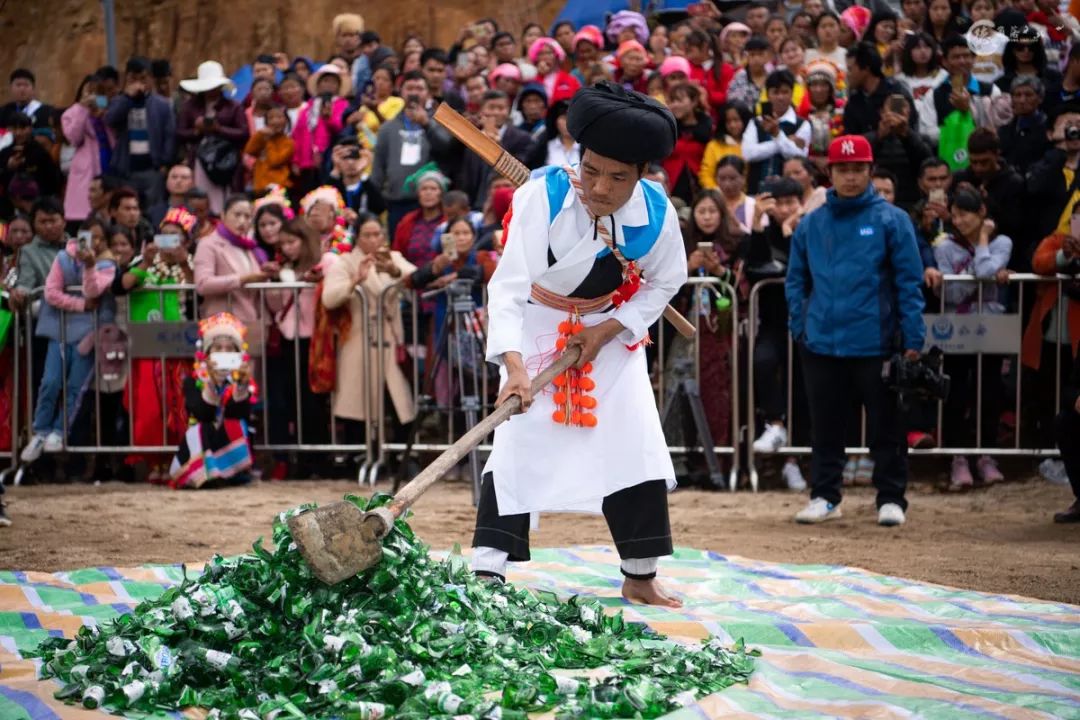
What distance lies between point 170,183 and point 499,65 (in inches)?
116

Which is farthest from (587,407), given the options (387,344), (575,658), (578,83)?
(578,83)

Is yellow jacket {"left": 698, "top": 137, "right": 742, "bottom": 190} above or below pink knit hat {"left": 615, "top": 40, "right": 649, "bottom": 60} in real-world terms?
below

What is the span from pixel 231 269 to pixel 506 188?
2.00 meters

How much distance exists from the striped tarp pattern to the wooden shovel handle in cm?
93

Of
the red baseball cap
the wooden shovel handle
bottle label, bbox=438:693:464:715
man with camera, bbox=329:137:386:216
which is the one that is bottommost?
bottle label, bbox=438:693:464:715

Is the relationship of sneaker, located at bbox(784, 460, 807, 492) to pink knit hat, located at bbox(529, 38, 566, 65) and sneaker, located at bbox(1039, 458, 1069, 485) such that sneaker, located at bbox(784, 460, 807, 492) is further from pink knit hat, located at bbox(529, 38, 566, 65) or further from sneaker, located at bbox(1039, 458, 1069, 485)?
pink knit hat, located at bbox(529, 38, 566, 65)

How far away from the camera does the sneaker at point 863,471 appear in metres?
9.44

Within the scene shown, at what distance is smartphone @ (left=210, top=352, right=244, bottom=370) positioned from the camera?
959cm

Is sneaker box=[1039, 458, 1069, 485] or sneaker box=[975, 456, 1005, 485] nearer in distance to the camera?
sneaker box=[1039, 458, 1069, 485]

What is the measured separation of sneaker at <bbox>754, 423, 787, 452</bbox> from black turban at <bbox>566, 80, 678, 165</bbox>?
4.40 m

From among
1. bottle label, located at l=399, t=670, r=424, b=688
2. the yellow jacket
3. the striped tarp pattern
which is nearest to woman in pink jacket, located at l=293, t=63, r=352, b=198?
the yellow jacket

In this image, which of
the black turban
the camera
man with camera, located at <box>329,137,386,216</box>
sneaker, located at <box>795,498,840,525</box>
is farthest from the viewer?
man with camera, located at <box>329,137,386,216</box>

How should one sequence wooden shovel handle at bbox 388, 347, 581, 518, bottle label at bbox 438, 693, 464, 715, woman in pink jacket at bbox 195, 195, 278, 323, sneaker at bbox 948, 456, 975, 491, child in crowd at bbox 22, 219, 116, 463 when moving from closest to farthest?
bottle label at bbox 438, 693, 464, 715
wooden shovel handle at bbox 388, 347, 581, 518
sneaker at bbox 948, 456, 975, 491
woman in pink jacket at bbox 195, 195, 278, 323
child in crowd at bbox 22, 219, 116, 463

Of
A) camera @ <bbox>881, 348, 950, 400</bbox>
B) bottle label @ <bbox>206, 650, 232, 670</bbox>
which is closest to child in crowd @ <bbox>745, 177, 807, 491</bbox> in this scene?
camera @ <bbox>881, 348, 950, 400</bbox>
